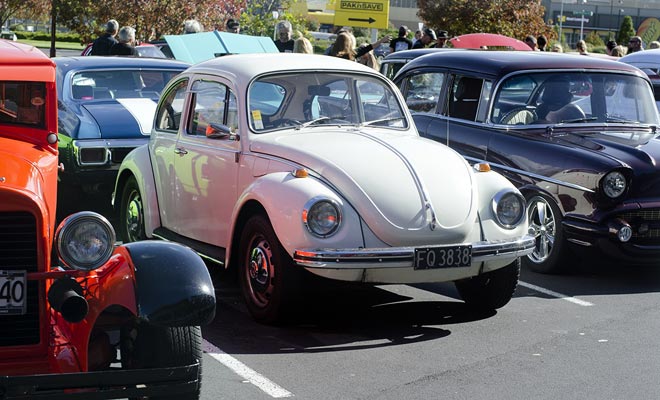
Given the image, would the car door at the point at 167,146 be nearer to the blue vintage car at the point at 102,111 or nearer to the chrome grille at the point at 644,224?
the blue vintage car at the point at 102,111

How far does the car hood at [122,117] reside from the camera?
34.3 ft

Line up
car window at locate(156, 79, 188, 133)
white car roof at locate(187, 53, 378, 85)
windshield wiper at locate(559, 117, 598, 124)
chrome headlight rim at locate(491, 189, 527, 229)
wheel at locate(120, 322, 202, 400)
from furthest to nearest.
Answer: windshield wiper at locate(559, 117, 598, 124) < car window at locate(156, 79, 188, 133) < white car roof at locate(187, 53, 378, 85) < chrome headlight rim at locate(491, 189, 527, 229) < wheel at locate(120, 322, 202, 400)

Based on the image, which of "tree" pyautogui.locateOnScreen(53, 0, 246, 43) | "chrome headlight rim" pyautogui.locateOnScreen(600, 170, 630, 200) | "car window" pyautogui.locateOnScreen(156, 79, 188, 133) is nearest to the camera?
"chrome headlight rim" pyautogui.locateOnScreen(600, 170, 630, 200)

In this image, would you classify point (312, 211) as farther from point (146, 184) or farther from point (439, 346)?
point (146, 184)

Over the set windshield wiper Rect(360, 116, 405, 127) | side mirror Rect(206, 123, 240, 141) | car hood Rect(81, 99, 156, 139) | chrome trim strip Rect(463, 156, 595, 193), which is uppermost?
windshield wiper Rect(360, 116, 405, 127)

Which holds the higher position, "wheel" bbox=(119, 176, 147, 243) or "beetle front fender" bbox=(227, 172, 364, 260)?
"beetle front fender" bbox=(227, 172, 364, 260)

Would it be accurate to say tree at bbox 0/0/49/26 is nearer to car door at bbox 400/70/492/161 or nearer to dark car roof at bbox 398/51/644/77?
car door at bbox 400/70/492/161

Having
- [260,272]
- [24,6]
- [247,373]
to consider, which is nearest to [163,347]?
[247,373]

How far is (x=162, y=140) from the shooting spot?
28.5 ft

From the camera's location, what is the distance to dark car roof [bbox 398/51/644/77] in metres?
9.69

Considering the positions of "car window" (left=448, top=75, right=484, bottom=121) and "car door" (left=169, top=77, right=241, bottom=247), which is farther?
"car window" (left=448, top=75, right=484, bottom=121)

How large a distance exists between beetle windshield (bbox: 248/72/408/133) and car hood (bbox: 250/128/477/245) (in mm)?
354

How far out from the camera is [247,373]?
606cm

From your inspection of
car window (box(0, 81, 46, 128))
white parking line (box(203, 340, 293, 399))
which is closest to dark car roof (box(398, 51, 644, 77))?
white parking line (box(203, 340, 293, 399))
